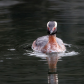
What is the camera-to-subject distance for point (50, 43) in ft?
50.3

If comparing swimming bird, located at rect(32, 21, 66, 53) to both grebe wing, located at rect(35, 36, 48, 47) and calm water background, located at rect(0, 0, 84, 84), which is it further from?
calm water background, located at rect(0, 0, 84, 84)

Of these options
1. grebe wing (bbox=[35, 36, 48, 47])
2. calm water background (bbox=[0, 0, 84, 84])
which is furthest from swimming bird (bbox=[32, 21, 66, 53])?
calm water background (bbox=[0, 0, 84, 84])

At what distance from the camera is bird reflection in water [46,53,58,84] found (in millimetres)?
11145

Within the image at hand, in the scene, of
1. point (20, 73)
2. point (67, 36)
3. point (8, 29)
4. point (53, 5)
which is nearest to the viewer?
point (20, 73)

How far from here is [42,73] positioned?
11820 millimetres

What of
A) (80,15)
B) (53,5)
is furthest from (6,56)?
(53,5)

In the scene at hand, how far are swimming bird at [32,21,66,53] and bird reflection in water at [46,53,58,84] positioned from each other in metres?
0.47

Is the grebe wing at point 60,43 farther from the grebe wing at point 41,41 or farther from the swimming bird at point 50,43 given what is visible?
the grebe wing at point 41,41

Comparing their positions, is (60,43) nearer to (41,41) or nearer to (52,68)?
(41,41)

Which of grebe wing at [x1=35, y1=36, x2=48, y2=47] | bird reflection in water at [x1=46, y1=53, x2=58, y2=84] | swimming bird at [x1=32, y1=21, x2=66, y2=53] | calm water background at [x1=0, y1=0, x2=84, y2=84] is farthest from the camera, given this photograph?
grebe wing at [x1=35, y1=36, x2=48, y2=47]

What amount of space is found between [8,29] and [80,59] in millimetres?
5765

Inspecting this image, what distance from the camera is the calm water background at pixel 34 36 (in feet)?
38.0

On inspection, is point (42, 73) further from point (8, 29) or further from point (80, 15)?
point (80, 15)

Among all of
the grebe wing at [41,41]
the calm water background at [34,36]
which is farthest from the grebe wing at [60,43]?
the grebe wing at [41,41]
